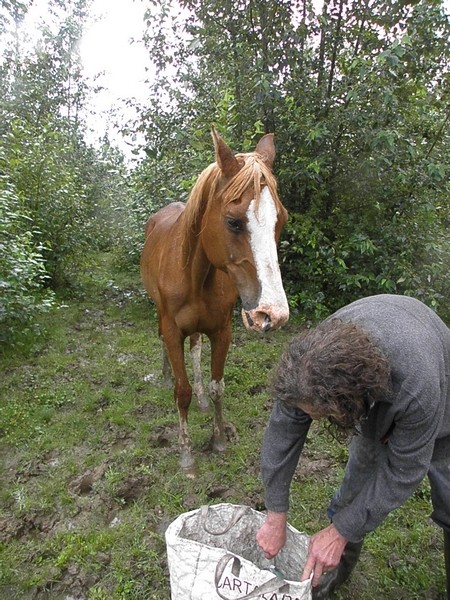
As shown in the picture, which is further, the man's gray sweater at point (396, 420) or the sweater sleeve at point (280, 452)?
the sweater sleeve at point (280, 452)

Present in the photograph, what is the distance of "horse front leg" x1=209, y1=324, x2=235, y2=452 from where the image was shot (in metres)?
2.91

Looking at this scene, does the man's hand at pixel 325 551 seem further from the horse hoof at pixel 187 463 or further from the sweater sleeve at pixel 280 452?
the horse hoof at pixel 187 463

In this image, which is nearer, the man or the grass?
the man

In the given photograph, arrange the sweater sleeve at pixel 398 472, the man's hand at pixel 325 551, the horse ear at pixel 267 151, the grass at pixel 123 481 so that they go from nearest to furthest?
the sweater sleeve at pixel 398 472 → the man's hand at pixel 325 551 → the grass at pixel 123 481 → the horse ear at pixel 267 151

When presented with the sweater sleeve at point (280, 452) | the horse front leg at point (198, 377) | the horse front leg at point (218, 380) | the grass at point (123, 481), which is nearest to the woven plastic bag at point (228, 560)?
the sweater sleeve at point (280, 452)

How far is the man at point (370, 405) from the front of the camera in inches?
45.1

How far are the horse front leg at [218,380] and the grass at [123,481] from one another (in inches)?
4.3

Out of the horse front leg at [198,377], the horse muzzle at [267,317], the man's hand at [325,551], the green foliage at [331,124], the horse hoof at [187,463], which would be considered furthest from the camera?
the green foliage at [331,124]

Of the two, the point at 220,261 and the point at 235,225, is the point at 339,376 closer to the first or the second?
the point at 235,225

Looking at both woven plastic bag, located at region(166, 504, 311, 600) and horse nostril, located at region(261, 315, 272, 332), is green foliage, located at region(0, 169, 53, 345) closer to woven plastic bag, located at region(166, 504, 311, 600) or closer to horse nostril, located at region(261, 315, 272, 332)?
horse nostril, located at region(261, 315, 272, 332)

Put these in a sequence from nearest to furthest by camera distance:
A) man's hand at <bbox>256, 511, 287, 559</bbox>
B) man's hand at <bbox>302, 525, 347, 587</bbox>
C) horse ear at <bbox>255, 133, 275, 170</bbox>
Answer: man's hand at <bbox>302, 525, 347, 587</bbox> < man's hand at <bbox>256, 511, 287, 559</bbox> < horse ear at <bbox>255, 133, 275, 170</bbox>

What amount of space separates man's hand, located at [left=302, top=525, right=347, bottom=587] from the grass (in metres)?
0.76

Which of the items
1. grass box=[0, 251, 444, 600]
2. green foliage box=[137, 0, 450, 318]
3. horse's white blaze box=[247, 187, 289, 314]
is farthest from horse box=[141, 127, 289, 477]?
green foliage box=[137, 0, 450, 318]

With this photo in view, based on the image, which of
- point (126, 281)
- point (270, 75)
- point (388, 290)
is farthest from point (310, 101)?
point (126, 281)
